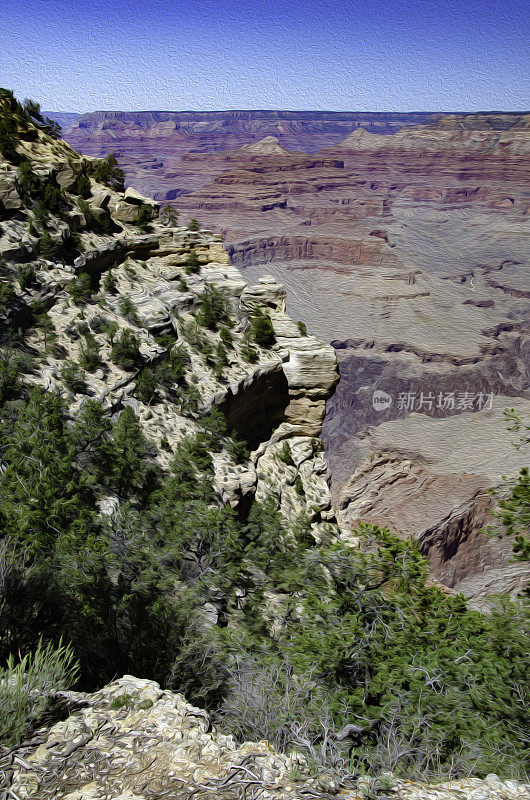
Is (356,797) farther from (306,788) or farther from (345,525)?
(345,525)

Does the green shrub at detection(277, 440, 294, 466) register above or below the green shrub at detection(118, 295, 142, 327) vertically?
below

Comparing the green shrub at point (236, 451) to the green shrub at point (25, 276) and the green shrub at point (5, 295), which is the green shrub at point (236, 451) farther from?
the green shrub at point (25, 276)

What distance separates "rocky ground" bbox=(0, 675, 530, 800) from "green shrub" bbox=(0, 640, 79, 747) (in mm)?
147

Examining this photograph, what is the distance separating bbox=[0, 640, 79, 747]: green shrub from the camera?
16.0 feet

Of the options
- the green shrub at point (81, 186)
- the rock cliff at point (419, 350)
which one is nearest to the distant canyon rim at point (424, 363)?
the rock cliff at point (419, 350)

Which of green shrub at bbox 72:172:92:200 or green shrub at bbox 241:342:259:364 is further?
green shrub at bbox 72:172:92:200

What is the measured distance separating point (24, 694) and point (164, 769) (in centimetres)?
154

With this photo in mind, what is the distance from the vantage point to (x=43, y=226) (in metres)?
16.2

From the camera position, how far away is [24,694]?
5059mm

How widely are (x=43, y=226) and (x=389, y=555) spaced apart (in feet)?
46.7

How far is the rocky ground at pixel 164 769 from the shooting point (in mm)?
4652

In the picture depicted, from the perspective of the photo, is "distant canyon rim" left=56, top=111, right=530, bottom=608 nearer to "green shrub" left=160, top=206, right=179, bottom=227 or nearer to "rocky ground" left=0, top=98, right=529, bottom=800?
"rocky ground" left=0, top=98, right=529, bottom=800

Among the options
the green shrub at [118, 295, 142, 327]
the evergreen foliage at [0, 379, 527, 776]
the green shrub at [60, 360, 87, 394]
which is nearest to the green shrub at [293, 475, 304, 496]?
the evergreen foliage at [0, 379, 527, 776]

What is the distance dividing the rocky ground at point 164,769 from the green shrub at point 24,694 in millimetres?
147
